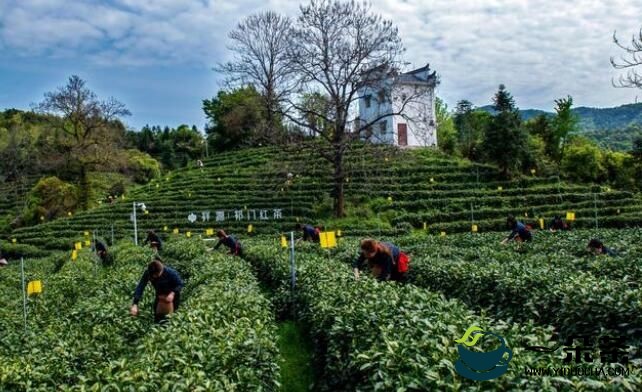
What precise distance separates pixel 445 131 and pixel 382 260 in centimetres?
5304

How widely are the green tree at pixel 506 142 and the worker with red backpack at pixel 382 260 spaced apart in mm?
30688

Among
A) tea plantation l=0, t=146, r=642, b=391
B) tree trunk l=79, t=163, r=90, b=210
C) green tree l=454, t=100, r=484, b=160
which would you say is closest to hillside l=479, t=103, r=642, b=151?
green tree l=454, t=100, r=484, b=160

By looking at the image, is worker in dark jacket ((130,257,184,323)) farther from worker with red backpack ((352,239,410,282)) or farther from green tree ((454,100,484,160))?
green tree ((454,100,484,160))

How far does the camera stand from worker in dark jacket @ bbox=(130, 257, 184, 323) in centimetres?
733

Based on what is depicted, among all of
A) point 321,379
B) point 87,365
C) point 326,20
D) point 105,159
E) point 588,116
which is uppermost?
point 588,116

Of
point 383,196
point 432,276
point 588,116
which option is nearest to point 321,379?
point 432,276

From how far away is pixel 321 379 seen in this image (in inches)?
215

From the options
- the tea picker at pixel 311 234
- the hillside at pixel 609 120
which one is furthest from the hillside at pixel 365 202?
the hillside at pixel 609 120

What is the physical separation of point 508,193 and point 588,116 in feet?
442

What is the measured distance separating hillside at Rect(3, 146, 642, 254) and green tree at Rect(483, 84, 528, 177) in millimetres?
1271

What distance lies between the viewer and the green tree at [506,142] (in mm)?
36438

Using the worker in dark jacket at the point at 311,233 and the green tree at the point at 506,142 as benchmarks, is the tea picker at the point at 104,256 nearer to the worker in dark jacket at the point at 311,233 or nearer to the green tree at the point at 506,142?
the worker in dark jacket at the point at 311,233

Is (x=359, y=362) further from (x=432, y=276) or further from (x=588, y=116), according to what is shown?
(x=588, y=116)

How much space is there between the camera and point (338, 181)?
30.6m
